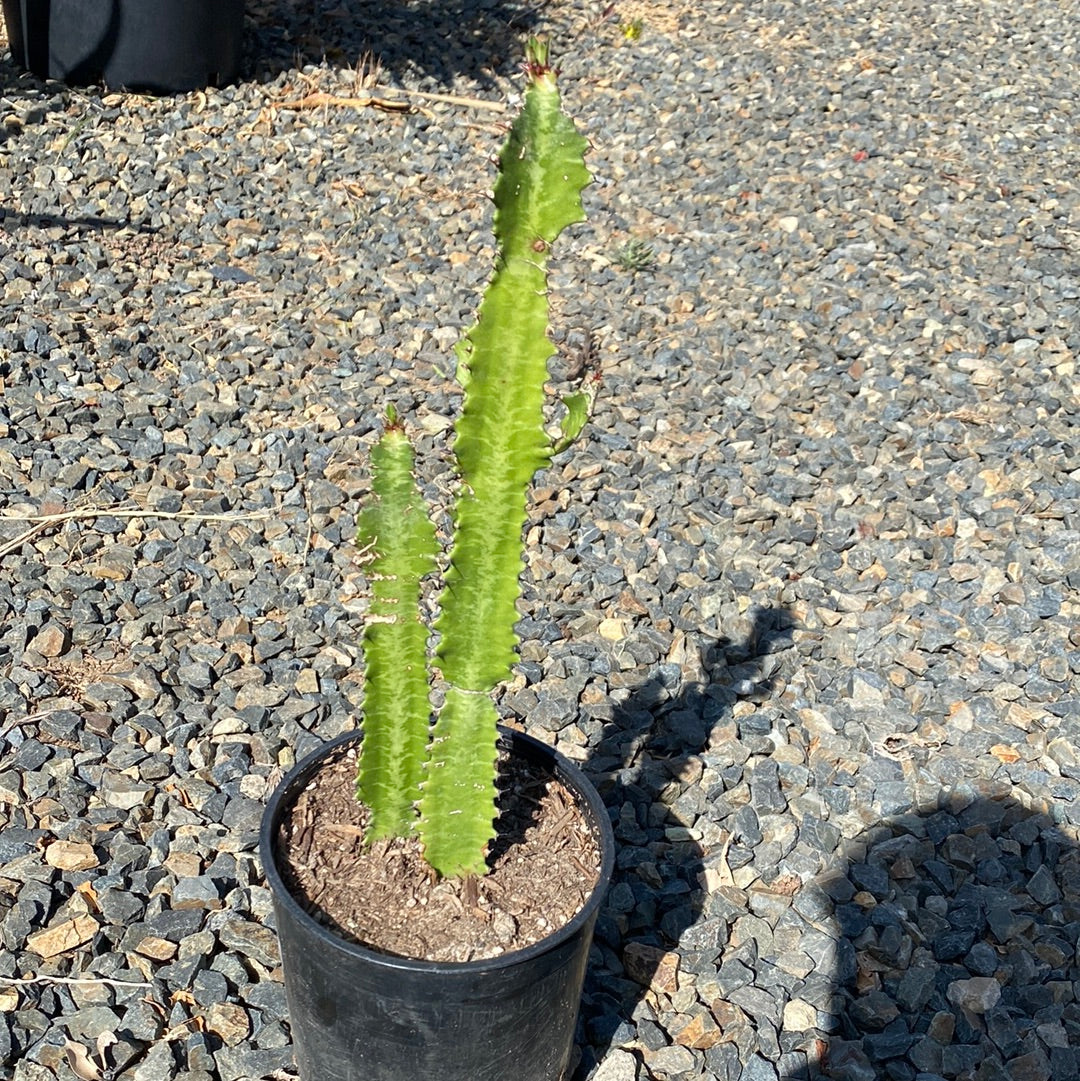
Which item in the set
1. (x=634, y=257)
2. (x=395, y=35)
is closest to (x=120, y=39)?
(x=395, y=35)

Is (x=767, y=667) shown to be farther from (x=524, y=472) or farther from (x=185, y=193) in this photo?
(x=185, y=193)

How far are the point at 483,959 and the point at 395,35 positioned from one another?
17.8ft

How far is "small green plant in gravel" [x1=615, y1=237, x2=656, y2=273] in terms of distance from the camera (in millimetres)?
4703

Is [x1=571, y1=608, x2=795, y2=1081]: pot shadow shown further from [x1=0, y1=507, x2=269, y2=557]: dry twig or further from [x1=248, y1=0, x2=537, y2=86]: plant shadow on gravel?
[x1=248, y1=0, x2=537, y2=86]: plant shadow on gravel

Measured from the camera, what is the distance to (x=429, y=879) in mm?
2053

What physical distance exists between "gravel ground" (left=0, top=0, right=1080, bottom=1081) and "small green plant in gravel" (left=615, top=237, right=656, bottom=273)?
0.06 feet

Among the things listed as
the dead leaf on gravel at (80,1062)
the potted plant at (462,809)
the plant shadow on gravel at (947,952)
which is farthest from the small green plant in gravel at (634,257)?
the dead leaf on gravel at (80,1062)

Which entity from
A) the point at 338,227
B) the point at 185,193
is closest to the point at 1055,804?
the point at 338,227

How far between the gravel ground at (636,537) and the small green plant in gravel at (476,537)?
58 centimetres

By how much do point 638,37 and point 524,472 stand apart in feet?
17.8

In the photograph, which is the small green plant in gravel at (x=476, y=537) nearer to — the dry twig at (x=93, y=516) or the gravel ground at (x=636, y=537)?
the gravel ground at (x=636, y=537)

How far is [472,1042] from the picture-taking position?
6.09 feet

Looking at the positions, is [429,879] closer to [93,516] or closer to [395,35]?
[93,516]

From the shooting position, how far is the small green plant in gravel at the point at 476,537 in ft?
5.44
